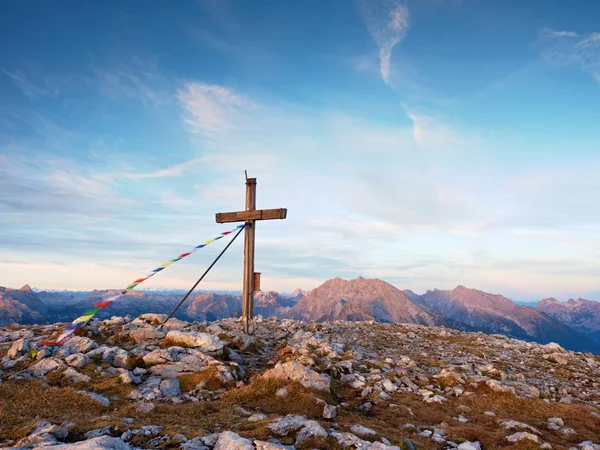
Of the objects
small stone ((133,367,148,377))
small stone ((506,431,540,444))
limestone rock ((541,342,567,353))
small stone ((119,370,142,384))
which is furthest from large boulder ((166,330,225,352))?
limestone rock ((541,342,567,353))

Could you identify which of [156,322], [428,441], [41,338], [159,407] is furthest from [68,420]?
[156,322]

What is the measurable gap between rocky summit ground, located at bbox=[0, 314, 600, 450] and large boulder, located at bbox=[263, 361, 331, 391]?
5cm

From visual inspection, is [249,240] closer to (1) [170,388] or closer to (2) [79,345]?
(2) [79,345]

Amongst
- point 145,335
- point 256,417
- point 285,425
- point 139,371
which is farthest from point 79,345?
point 285,425

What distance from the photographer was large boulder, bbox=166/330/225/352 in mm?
19750

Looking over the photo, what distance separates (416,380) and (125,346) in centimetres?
Answer: 1520

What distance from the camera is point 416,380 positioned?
17656 millimetres

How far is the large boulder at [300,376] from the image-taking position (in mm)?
14630

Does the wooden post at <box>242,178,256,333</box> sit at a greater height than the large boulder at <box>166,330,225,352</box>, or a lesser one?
greater

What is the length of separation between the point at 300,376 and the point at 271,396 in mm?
1567

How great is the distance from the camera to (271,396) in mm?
13703

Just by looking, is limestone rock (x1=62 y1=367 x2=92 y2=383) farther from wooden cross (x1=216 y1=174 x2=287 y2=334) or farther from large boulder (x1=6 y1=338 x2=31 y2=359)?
wooden cross (x1=216 y1=174 x2=287 y2=334)

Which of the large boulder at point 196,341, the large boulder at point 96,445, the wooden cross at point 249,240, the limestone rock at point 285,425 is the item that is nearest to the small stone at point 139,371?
the large boulder at point 196,341

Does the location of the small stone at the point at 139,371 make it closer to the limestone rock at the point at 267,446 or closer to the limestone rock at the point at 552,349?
the limestone rock at the point at 267,446
